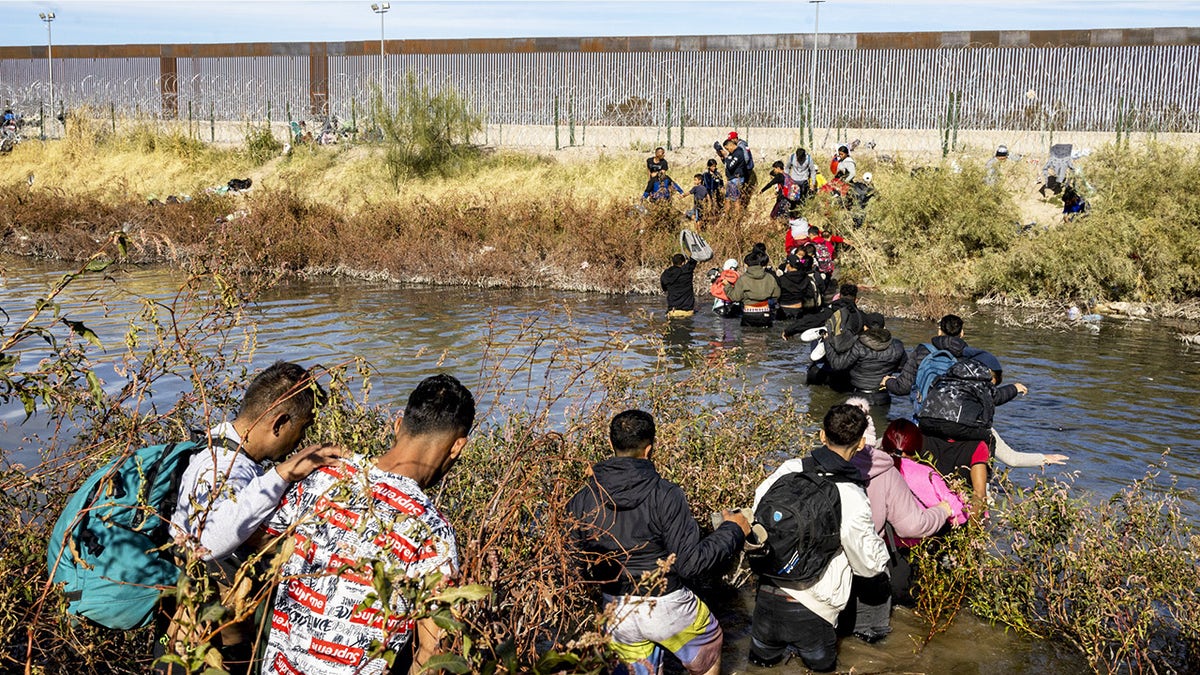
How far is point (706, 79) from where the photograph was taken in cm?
3522

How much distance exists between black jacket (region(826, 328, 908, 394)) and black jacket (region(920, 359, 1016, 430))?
3.40m

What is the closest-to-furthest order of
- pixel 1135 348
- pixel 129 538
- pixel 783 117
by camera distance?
pixel 129 538, pixel 1135 348, pixel 783 117

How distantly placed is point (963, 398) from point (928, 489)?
146cm

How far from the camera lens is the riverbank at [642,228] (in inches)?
782

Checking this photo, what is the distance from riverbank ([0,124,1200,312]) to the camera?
1986cm

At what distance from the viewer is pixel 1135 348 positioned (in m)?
16.4

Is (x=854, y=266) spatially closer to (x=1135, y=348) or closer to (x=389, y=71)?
(x=1135, y=348)

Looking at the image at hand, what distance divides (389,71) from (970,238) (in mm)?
23992

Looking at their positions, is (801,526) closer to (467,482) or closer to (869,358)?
(467,482)

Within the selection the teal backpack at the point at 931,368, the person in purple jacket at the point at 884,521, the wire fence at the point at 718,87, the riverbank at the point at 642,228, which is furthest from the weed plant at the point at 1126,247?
the person in purple jacket at the point at 884,521

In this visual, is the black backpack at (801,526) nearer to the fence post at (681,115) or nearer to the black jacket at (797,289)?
the black jacket at (797,289)

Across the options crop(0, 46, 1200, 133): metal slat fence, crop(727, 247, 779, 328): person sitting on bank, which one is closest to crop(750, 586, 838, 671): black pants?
crop(727, 247, 779, 328): person sitting on bank

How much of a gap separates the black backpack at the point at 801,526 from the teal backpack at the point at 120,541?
2904 mm

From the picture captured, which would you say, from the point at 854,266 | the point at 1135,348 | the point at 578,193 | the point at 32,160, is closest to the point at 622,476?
the point at 1135,348
